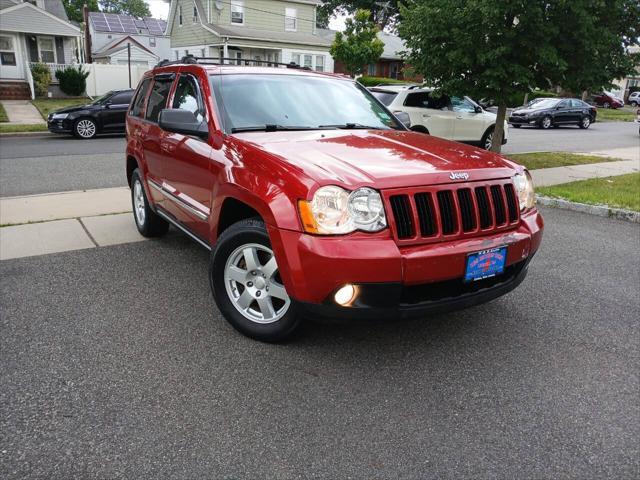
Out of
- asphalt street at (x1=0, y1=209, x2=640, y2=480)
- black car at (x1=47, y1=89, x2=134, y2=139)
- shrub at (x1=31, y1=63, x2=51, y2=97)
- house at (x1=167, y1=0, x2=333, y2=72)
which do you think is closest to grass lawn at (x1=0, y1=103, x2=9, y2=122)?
black car at (x1=47, y1=89, x2=134, y2=139)

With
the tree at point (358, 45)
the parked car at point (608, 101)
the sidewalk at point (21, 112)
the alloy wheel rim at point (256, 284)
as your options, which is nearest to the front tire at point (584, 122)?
the tree at point (358, 45)

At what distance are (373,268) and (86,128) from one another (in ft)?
49.2

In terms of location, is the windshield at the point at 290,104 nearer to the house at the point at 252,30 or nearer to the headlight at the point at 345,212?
the headlight at the point at 345,212

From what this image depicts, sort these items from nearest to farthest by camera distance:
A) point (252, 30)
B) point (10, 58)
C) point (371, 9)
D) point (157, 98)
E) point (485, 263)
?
point (485, 263)
point (157, 98)
point (10, 58)
point (252, 30)
point (371, 9)

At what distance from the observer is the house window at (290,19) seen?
Answer: 32688 millimetres

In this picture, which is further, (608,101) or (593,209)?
(608,101)

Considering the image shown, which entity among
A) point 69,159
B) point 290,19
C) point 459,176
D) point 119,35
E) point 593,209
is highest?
point 290,19

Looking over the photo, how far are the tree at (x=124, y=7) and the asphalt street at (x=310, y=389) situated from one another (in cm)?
10288

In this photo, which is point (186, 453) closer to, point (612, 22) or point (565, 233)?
point (565, 233)

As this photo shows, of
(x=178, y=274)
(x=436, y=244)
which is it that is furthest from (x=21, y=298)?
(x=436, y=244)

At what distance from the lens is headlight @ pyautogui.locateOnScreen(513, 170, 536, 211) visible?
143 inches

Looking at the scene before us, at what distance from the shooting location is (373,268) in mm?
2871

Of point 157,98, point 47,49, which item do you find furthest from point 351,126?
A: point 47,49

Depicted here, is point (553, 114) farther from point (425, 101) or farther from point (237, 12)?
point (237, 12)
